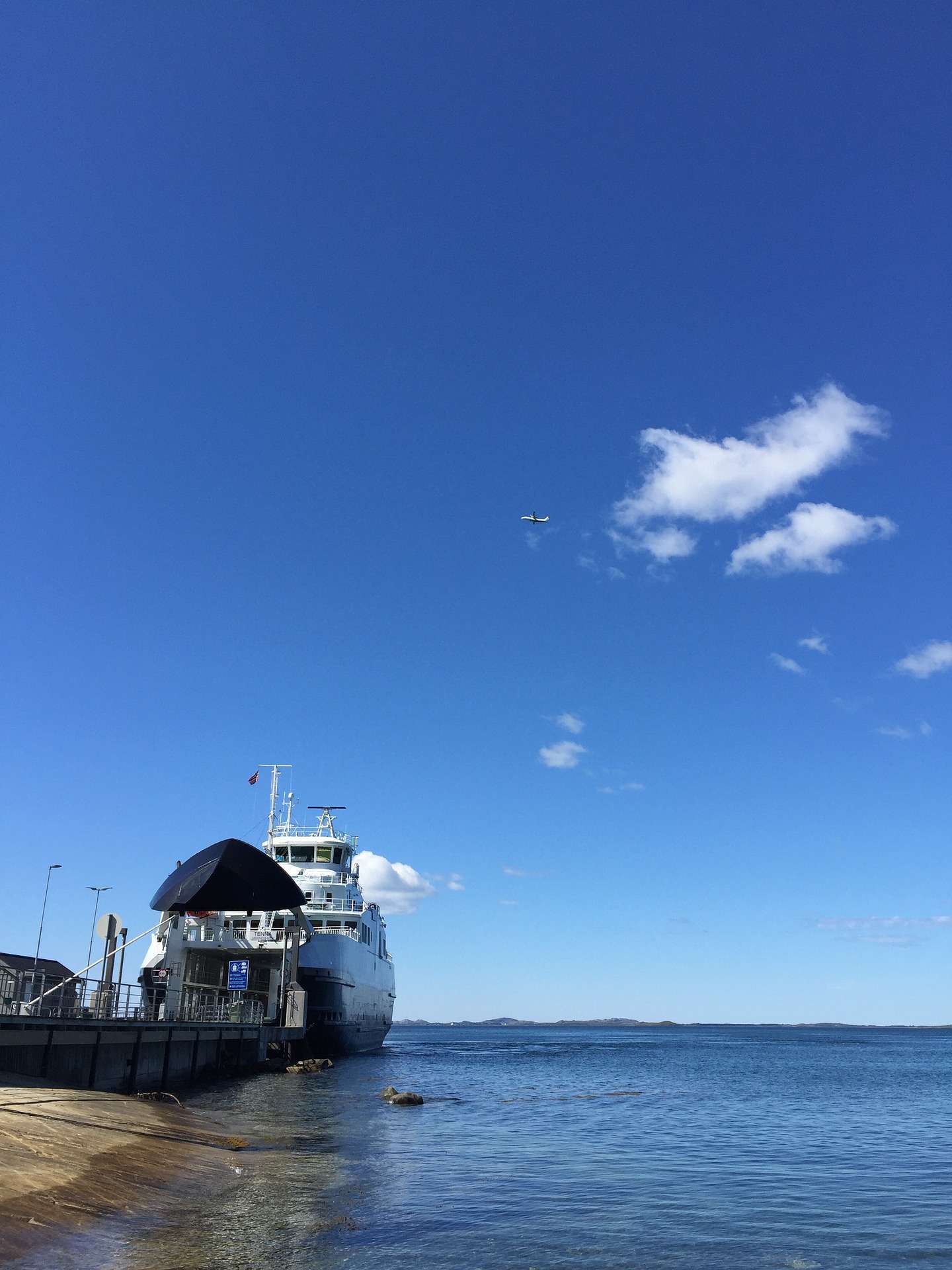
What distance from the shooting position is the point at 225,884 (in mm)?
34469

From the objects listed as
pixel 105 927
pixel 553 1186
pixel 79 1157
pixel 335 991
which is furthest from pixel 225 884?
pixel 79 1157

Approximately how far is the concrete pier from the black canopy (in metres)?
4.35

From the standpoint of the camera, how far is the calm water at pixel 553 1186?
12.9m

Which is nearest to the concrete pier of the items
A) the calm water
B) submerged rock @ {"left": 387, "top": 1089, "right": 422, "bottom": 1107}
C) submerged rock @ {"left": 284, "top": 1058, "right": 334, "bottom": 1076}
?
submerged rock @ {"left": 284, "top": 1058, "right": 334, "bottom": 1076}

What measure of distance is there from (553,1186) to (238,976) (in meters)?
27.0

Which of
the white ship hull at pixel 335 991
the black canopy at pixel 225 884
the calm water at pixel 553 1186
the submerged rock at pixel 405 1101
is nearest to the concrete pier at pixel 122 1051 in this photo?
the calm water at pixel 553 1186

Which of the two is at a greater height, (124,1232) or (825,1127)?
(124,1232)

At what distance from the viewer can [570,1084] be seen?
48.4 metres

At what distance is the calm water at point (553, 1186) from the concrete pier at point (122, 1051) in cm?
212

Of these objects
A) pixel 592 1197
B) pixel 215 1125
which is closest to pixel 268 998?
pixel 215 1125

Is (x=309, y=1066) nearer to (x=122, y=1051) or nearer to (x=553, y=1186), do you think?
(x=122, y=1051)

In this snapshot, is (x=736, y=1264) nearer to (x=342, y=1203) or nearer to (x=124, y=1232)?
(x=342, y=1203)

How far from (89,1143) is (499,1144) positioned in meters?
12.7

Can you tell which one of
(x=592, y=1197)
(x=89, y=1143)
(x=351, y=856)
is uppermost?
(x=351, y=856)
